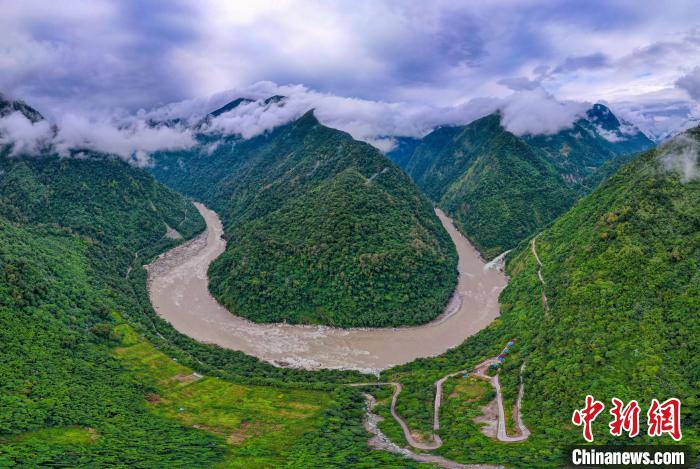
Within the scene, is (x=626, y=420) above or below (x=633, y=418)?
below

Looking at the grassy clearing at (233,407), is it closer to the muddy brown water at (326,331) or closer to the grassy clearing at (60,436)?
the grassy clearing at (60,436)

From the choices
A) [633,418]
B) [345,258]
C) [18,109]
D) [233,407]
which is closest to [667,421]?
[633,418]

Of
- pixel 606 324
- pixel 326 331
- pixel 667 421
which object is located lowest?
pixel 667 421

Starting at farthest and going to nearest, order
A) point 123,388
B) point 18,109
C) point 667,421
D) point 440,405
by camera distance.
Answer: point 18,109
point 123,388
point 440,405
point 667,421

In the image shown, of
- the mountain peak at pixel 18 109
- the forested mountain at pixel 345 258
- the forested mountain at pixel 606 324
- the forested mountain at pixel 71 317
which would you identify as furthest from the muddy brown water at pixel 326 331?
the mountain peak at pixel 18 109

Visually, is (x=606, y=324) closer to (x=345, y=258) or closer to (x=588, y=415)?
(x=588, y=415)

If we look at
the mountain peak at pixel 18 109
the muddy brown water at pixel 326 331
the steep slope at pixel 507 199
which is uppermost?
the mountain peak at pixel 18 109

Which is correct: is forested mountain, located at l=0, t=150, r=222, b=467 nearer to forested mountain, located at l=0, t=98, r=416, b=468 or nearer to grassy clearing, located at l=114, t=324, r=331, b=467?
forested mountain, located at l=0, t=98, r=416, b=468
